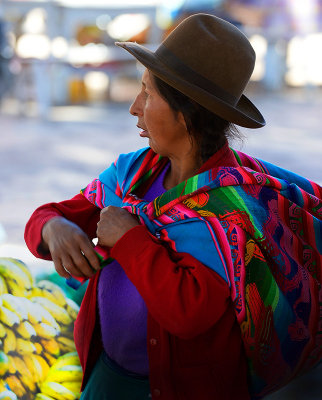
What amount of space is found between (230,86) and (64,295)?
1159mm

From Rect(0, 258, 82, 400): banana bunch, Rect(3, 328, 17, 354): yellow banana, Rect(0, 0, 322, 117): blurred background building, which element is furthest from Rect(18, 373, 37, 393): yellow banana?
Rect(0, 0, 322, 117): blurred background building

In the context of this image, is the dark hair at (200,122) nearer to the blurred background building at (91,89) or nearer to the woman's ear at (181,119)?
the woman's ear at (181,119)

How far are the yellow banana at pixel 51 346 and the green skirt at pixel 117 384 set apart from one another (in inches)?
22.3

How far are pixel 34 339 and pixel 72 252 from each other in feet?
2.50

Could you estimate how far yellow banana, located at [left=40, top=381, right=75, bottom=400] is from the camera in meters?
1.88

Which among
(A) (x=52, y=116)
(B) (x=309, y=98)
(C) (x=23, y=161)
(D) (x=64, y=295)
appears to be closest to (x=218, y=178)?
(D) (x=64, y=295)

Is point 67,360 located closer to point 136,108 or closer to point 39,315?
point 39,315

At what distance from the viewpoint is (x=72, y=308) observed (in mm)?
2189

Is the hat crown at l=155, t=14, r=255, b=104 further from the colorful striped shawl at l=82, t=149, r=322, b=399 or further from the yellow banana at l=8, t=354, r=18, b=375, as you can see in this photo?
the yellow banana at l=8, t=354, r=18, b=375

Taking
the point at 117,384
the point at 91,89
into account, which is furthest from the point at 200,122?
the point at 91,89

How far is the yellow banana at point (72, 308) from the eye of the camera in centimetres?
217

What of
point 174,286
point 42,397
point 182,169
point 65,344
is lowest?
point 42,397

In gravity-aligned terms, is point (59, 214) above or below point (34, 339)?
above

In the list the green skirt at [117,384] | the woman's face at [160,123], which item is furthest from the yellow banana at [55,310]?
the woman's face at [160,123]
